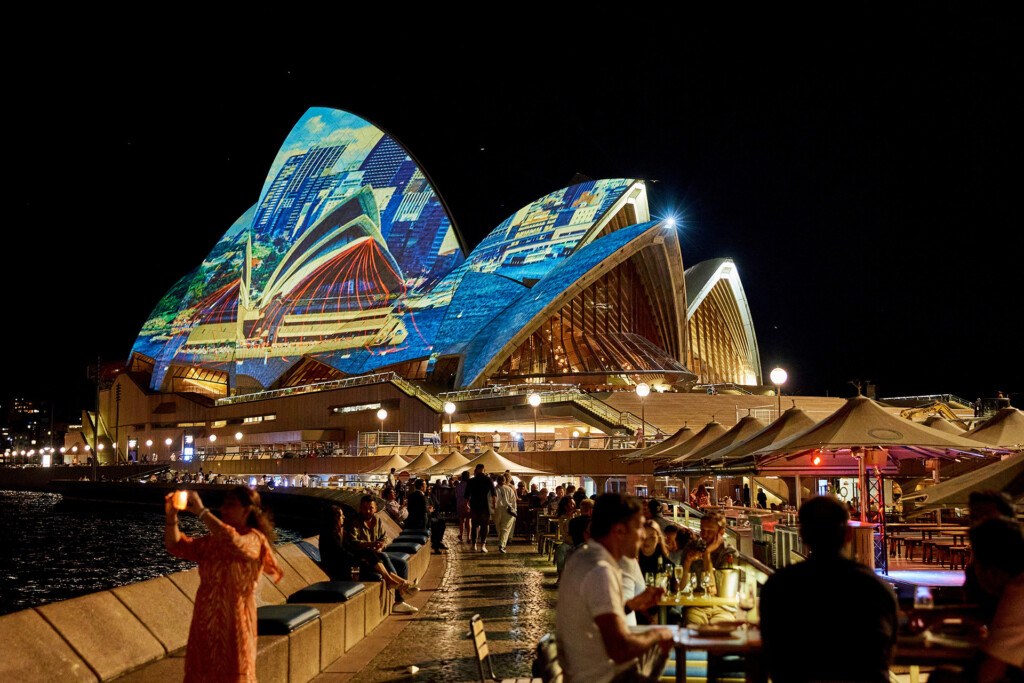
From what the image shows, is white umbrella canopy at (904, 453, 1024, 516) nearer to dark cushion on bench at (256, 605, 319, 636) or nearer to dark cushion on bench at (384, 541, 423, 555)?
dark cushion on bench at (256, 605, 319, 636)

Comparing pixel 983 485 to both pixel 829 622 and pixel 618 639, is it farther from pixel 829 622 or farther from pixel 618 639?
pixel 618 639

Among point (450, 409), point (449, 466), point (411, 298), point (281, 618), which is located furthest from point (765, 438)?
point (411, 298)

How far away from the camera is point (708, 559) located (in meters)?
5.77

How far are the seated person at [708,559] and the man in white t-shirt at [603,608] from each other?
1830 millimetres

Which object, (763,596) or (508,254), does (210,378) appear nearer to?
(508,254)

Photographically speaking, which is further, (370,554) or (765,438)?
(765,438)

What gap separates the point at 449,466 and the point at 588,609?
2072 cm

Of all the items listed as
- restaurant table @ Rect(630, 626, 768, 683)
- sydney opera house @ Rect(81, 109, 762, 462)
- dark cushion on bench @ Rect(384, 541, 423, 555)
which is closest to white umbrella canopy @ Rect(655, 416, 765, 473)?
dark cushion on bench @ Rect(384, 541, 423, 555)

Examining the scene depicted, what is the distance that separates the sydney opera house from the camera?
5131cm

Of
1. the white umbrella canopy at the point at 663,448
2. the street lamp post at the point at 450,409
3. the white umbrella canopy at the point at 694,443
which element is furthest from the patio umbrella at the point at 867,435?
the street lamp post at the point at 450,409

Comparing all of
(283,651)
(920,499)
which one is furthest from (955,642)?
(920,499)

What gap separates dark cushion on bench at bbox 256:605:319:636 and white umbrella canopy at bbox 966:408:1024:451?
10233 mm

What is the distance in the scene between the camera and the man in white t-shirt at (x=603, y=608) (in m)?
3.19

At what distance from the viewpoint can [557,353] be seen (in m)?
51.6
